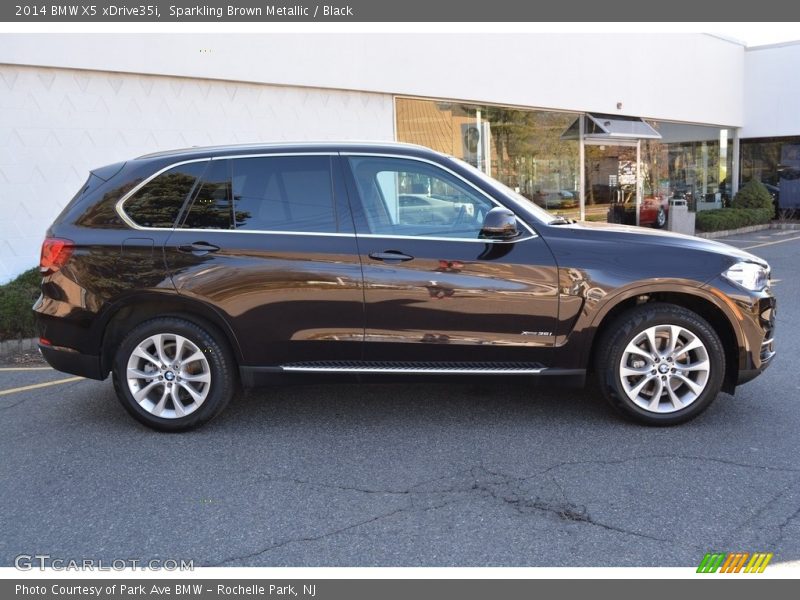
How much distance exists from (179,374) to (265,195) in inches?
52.8

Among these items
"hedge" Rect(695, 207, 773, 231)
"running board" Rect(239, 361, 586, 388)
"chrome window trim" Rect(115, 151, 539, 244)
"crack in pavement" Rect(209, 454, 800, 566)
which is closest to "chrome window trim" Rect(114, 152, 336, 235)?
"chrome window trim" Rect(115, 151, 539, 244)

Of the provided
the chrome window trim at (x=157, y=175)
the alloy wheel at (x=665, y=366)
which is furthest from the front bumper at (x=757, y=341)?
the chrome window trim at (x=157, y=175)

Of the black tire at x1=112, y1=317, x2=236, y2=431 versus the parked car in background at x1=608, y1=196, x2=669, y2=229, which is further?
the parked car in background at x1=608, y1=196, x2=669, y2=229

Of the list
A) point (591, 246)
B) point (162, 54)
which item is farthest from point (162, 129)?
point (591, 246)

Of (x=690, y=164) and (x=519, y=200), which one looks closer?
(x=519, y=200)

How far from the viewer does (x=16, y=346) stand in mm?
7375

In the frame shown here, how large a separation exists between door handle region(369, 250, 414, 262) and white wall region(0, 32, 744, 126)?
20.4ft

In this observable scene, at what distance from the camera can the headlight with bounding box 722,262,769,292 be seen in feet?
A: 14.9

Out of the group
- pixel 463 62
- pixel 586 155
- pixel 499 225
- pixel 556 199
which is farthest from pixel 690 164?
pixel 499 225

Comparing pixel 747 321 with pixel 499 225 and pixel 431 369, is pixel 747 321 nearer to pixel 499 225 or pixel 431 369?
pixel 499 225

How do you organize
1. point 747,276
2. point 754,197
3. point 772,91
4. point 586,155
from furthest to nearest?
point 772,91, point 754,197, point 586,155, point 747,276

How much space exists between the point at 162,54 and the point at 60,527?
7.44m

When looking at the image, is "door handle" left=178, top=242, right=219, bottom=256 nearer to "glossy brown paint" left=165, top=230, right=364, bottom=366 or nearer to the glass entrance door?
"glossy brown paint" left=165, top=230, right=364, bottom=366

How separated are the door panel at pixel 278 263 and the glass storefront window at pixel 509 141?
7.98 metres
